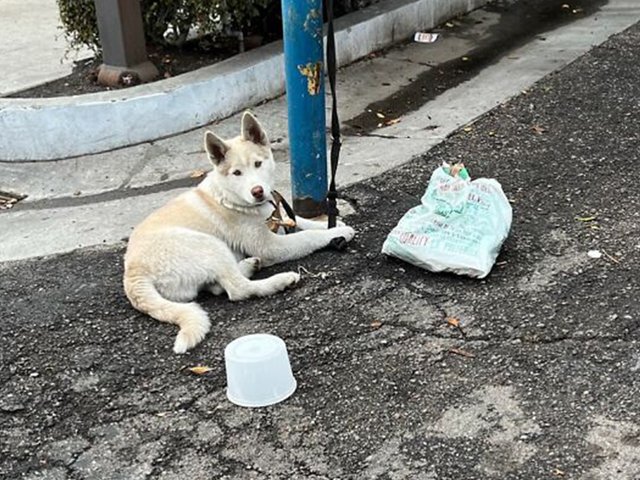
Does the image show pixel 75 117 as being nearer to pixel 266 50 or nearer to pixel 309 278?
pixel 266 50

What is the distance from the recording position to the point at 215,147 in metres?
4.00

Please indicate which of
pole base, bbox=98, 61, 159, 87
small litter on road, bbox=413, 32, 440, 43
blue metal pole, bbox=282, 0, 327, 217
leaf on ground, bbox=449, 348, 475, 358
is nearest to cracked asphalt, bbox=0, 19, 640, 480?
leaf on ground, bbox=449, 348, 475, 358

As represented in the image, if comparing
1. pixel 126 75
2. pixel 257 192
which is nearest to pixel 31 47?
pixel 126 75

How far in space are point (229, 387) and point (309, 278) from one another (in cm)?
98

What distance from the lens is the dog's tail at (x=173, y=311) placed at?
361 cm

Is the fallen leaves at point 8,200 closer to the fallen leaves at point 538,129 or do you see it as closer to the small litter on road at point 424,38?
the fallen leaves at point 538,129

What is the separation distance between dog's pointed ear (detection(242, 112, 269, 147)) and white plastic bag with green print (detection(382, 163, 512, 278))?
2.56 ft

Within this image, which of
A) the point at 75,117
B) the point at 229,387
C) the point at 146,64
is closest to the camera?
the point at 229,387

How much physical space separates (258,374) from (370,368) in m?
0.48

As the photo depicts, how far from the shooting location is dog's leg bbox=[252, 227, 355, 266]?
13.8 ft

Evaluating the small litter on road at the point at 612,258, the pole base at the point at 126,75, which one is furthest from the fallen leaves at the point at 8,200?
the small litter on road at the point at 612,258

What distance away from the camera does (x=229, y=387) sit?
130 inches

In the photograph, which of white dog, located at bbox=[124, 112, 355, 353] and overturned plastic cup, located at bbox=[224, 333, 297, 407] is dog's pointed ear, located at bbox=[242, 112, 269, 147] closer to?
white dog, located at bbox=[124, 112, 355, 353]

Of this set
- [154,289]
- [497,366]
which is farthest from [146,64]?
[497,366]
